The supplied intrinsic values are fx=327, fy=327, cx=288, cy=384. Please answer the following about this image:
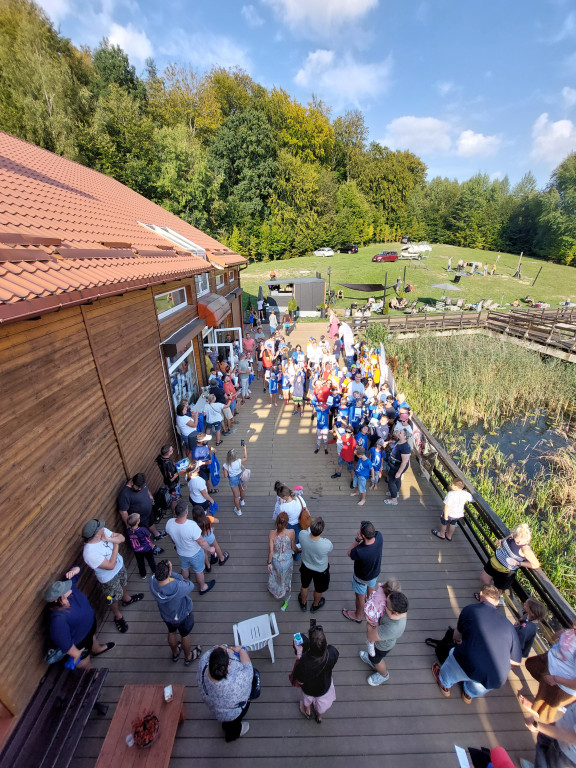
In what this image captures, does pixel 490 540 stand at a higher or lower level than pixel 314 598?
higher

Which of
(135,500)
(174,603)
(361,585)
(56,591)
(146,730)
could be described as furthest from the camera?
(135,500)

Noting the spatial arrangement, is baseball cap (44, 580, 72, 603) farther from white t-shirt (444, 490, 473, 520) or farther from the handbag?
white t-shirt (444, 490, 473, 520)

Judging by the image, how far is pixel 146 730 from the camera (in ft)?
8.82

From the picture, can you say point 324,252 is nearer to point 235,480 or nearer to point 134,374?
point 134,374

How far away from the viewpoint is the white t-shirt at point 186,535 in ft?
13.1

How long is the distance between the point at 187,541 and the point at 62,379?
2.40 metres

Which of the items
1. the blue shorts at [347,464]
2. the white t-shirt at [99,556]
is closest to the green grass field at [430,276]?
the blue shorts at [347,464]

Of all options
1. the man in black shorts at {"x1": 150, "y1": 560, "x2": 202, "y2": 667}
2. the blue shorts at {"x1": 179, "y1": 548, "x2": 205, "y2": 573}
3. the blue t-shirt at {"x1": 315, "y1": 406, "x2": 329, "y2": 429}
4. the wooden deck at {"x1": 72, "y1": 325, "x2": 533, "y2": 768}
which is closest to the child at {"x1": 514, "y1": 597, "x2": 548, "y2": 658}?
the wooden deck at {"x1": 72, "y1": 325, "x2": 533, "y2": 768}

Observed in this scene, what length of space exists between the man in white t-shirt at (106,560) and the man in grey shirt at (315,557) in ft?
7.05

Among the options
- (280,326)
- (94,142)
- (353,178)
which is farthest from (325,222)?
(280,326)

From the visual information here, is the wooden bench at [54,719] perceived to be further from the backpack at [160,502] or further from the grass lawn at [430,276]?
the grass lawn at [430,276]

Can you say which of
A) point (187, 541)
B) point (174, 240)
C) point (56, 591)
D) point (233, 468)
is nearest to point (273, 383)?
point (233, 468)

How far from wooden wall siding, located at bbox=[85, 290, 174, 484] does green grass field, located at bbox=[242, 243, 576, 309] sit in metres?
19.7

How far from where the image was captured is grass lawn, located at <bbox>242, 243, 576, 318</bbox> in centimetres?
3103
